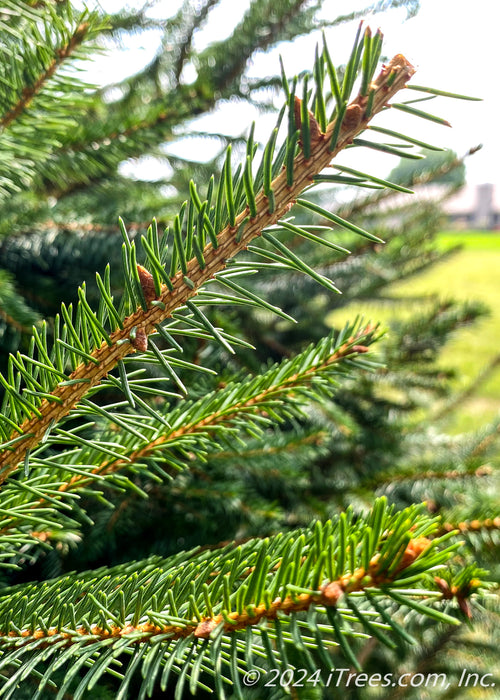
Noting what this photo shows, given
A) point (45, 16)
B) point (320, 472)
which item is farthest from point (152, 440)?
point (320, 472)

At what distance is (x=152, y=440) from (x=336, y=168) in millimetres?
148

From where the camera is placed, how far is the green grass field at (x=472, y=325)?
2.98ft

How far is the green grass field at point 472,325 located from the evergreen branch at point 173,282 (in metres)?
0.62

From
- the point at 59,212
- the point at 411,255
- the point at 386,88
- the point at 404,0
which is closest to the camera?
the point at 386,88

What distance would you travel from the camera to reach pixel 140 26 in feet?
2.20

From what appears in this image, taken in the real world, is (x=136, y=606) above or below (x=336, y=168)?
below

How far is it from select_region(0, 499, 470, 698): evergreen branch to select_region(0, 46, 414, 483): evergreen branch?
6 centimetres

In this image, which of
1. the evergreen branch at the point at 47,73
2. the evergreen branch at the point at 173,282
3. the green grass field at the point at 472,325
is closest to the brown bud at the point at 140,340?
the evergreen branch at the point at 173,282

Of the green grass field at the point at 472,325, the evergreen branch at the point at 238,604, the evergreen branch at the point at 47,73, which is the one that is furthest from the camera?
the green grass field at the point at 472,325

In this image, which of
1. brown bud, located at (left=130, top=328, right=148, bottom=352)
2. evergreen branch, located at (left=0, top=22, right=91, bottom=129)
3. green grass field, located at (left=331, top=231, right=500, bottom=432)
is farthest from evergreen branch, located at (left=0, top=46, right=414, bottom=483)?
green grass field, located at (left=331, top=231, right=500, bottom=432)

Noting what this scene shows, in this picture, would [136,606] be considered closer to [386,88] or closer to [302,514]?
[386,88]

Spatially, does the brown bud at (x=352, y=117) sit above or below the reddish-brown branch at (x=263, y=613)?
above

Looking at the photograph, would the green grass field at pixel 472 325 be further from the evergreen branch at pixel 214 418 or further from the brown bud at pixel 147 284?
the brown bud at pixel 147 284

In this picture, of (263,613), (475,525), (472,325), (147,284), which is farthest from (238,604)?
(472,325)
